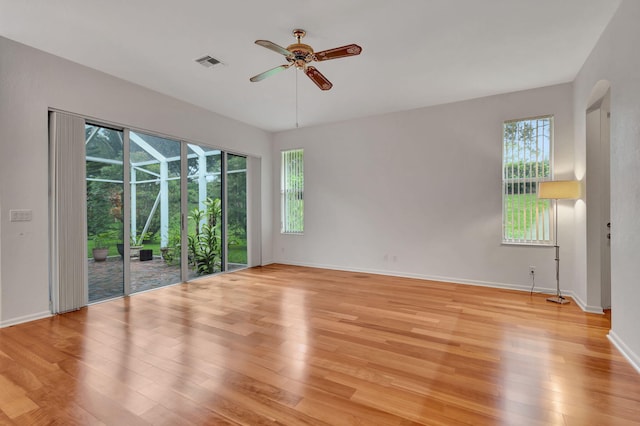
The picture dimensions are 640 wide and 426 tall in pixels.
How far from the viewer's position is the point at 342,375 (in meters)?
2.26

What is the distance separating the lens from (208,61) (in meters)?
3.73

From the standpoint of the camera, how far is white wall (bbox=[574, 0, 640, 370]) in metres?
2.38

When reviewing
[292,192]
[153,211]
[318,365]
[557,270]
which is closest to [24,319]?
[153,211]

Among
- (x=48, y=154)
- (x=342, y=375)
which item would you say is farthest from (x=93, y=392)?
(x=48, y=154)

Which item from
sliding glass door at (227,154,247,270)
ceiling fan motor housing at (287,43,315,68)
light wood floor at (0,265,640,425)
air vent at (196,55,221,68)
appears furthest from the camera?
sliding glass door at (227,154,247,270)

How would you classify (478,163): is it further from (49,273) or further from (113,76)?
(49,273)

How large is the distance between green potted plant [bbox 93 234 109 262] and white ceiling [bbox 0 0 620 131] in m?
2.27

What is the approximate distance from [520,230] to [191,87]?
552 cm

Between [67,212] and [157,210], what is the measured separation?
1239 millimetres

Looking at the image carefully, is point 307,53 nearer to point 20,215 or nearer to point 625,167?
point 625,167

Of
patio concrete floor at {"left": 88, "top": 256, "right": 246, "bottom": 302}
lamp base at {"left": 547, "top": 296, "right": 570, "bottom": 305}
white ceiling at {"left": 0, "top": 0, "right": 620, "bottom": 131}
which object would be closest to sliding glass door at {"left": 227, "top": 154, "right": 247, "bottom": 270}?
patio concrete floor at {"left": 88, "top": 256, "right": 246, "bottom": 302}

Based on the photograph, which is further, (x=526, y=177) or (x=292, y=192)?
(x=292, y=192)

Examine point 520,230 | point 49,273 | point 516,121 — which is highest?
point 516,121

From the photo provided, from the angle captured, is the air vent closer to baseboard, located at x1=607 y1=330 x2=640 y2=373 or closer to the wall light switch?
the wall light switch
